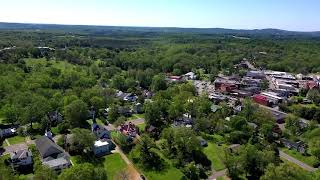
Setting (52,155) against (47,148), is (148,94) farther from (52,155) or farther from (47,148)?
(52,155)

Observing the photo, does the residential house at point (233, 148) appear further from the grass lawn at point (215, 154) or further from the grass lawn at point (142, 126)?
the grass lawn at point (142, 126)

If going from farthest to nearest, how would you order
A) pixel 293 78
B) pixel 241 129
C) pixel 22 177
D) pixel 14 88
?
pixel 293 78 < pixel 14 88 < pixel 241 129 < pixel 22 177

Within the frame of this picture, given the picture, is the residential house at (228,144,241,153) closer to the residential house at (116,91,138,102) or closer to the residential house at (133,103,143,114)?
the residential house at (133,103,143,114)

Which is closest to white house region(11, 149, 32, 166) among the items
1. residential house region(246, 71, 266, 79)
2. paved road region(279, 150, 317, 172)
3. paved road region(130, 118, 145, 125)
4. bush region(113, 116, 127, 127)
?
bush region(113, 116, 127, 127)

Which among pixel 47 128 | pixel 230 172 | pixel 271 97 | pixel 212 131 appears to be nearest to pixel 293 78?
pixel 271 97

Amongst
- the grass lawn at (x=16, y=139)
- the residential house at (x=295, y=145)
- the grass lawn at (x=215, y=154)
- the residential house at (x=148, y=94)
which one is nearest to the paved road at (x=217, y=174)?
the grass lawn at (x=215, y=154)

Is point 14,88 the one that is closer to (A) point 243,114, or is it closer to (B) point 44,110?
(B) point 44,110

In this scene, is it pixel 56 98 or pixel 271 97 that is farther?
pixel 271 97

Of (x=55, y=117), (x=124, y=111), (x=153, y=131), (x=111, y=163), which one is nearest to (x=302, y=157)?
(x=153, y=131)
